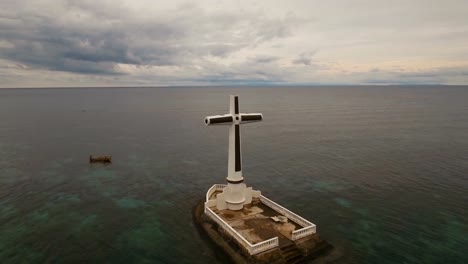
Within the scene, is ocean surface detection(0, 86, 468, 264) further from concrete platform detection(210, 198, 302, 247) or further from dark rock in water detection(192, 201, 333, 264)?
concrete platform detection(210, 198, 302, 247)

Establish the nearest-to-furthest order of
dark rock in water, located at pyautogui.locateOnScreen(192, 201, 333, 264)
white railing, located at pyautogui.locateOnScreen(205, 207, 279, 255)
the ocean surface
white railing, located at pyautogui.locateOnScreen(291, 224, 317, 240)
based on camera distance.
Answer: white railing, located at pyautogui.locateOnScreen(205, 207, 279, 255), dark rock in water, located at pyautogui.locateOnScreen(192, 201, 333, 264), white railing, located at pyautogui.locateOnScreen(291, 224, 317, 240), the ocean surface

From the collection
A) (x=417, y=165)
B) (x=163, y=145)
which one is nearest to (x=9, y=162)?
(x=163, y=145)

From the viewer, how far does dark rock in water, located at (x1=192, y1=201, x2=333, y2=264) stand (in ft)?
118

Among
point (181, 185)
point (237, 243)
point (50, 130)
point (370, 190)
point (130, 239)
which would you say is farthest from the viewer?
point (50, 130)

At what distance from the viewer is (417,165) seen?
76500mm

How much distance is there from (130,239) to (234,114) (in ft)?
73.5

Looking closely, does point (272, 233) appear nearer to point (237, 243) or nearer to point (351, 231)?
point (237, 243)

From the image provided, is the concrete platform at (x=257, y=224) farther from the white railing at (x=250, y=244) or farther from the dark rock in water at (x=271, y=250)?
the dark rock in water at (x=271, y=250)

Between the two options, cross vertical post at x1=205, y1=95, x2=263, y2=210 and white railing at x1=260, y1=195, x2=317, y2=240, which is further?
cross vertical post at x1=205, y1=95, x2=263, y2=210

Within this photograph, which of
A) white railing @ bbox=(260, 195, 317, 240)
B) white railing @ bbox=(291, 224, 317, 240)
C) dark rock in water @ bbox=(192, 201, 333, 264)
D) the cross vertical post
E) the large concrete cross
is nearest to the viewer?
dark rock in water @ bbox=(192, 201, 333, 264)

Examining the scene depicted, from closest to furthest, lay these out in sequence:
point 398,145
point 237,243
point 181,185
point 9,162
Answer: point 237,243
point 181,185
point 9,162
point 398,145

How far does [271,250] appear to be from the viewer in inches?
1436

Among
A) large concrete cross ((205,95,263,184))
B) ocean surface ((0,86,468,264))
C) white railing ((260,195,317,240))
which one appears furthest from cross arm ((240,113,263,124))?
ocean surface ((0,86,468,264))

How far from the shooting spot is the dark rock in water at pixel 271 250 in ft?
118
